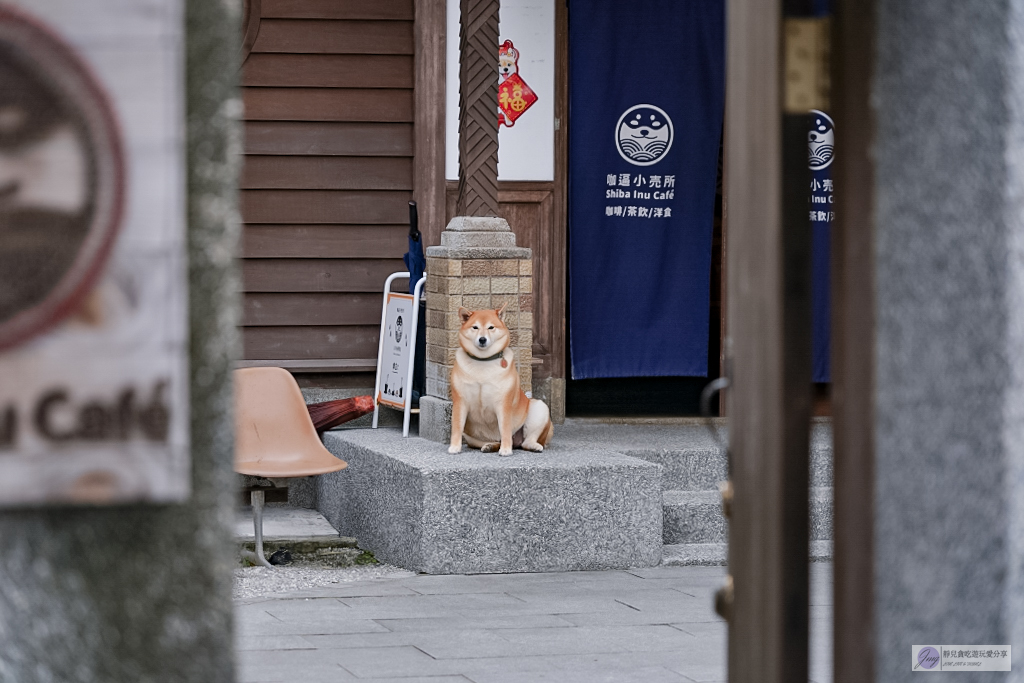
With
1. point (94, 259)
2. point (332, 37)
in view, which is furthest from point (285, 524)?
point (94, 259)

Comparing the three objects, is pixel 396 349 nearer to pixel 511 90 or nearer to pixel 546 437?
pixel 546 437

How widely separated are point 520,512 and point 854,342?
4529mm

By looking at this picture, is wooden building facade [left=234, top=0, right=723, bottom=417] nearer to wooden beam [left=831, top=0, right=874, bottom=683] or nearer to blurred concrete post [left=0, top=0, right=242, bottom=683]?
wooden beam [left=831, top=0, right=874, bottom=683]

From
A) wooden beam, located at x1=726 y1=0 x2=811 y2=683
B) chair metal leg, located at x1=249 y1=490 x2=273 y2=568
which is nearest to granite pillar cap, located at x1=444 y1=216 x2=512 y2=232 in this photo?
chair metal leg, located at x1=249 y1=490 x2=273 y2=568

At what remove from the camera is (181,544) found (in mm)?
2004

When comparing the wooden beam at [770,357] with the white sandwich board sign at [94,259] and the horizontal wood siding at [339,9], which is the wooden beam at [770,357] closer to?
the white sandwich board sign at [94,259]

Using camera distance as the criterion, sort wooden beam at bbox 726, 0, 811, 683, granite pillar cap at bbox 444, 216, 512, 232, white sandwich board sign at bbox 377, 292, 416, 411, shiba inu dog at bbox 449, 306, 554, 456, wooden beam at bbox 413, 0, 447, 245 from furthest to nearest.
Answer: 1. wooden beam at bbox 413, 0, 447, 245
2. white sandwich board sign at bbox 377, 292, 416, 411
3. granite pillar cap at bbox 444, 216, 512, 232
4. shiba inu dog at bbox 449, 306, 554, 456
5. wooden beam at bbox 726, 0, 811, 683

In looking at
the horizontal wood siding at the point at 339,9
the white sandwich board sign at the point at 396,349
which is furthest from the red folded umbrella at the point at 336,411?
the horizontal wood siding at the point at 339,9

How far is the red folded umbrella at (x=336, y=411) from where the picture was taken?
8.49 metres

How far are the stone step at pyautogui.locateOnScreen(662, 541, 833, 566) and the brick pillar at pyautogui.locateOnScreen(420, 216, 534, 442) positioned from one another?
1387 mm

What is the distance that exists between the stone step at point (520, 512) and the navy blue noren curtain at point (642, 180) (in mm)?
2168

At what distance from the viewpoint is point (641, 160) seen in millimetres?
9211

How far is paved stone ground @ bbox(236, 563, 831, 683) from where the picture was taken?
5.20 metres

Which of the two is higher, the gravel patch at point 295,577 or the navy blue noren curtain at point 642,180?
the navy blue noren curtain at point 642,180
